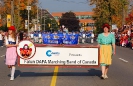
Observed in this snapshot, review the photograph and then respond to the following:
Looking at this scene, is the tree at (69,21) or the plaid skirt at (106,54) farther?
the tree at (69,21)

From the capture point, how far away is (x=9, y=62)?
38.7 feet

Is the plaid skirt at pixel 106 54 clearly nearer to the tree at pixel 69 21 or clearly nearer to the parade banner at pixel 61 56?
the parade banner at pixel 61 56

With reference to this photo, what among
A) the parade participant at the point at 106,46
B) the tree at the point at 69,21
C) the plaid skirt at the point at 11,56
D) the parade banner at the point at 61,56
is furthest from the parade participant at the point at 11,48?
the tree at the point at 69,21

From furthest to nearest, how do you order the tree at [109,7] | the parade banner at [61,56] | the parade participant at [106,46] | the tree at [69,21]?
the tree at [69,21] → the tree at [109,7] → the parade banner at [61,56] → the parade participant at [106,46]

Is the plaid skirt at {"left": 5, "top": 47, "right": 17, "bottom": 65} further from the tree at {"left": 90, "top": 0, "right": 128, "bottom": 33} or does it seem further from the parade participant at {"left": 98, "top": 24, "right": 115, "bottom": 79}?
the tree at {"left": 90, "top": 0, "right": 128, "bottom": 33}

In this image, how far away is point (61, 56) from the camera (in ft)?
40.9

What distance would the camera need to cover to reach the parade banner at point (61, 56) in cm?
1236

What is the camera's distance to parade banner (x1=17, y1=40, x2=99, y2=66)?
12359 millimetres

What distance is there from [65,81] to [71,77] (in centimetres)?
110

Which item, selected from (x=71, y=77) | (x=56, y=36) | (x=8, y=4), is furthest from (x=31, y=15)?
(x=71, y=77)

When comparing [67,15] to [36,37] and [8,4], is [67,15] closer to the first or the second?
[8,4]

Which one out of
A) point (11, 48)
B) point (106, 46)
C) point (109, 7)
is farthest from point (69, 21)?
point (11, 48)

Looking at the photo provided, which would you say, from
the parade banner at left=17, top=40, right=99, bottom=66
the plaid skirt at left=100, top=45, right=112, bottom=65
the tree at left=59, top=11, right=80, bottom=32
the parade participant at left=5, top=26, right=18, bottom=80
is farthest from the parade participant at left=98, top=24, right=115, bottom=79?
the tree at left=59, top=11, right=80, bottom=32

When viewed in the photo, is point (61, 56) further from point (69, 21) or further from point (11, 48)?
point (69, 21)
